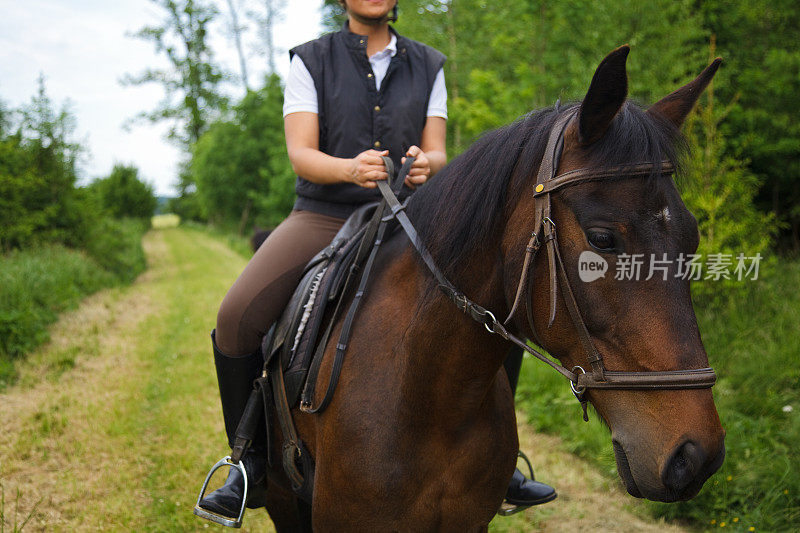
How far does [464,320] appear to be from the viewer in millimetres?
1895

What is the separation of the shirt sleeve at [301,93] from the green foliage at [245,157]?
17.7 m

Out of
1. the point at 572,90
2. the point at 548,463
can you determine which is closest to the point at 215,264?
the point at 572,90

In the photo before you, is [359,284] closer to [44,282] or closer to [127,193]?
[44,282]

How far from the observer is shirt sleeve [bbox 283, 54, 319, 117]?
2.64 m

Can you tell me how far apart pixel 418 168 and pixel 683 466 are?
156 centimetres

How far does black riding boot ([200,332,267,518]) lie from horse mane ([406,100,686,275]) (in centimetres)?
123

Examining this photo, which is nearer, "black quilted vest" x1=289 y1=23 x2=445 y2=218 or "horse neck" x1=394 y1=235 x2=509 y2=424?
"horse neck" x1=394 y1=235 x2=509 y2=424

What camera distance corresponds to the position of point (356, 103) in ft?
8.67

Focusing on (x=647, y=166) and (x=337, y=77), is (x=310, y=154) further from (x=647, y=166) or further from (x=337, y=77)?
(x=647, y=166)

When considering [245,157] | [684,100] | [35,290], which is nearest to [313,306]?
[684,100]

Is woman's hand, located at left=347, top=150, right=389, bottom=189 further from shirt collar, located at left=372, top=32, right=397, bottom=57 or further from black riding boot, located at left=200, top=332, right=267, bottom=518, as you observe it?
black riding boot, located at left=200, top=332, right=267, bottom=518

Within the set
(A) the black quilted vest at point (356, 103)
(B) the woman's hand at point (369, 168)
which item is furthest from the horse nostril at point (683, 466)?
(A) the black quilted vest at point (356, 103)

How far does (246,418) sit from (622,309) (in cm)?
191

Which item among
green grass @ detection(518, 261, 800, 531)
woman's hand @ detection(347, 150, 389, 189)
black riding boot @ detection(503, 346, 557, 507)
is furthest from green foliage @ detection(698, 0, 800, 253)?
woman's hand @ detection(347, 150, 389, 189)
